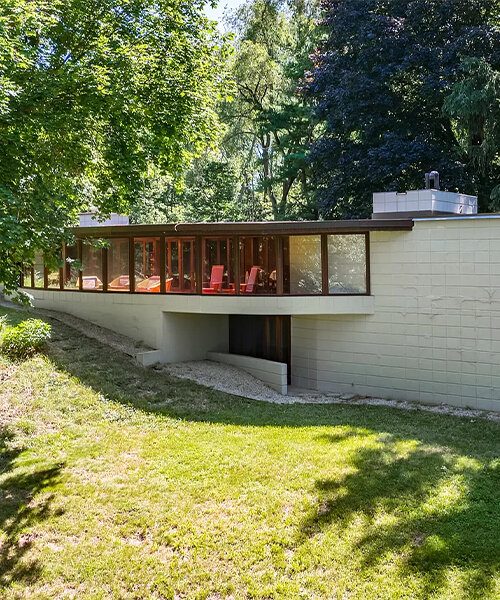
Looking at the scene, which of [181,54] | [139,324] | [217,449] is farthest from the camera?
[139,324]

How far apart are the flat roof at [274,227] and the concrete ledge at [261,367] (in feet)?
9.63

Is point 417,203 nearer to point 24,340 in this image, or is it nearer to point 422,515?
point 422,515

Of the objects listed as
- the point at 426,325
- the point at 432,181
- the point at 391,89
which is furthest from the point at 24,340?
the point at 391,89

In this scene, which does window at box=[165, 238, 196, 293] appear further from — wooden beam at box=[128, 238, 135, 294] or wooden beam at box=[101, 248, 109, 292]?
wooden beam at box=[101, 248, 109, 292]

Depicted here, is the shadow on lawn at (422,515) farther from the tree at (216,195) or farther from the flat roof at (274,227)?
the tree at (216,195)

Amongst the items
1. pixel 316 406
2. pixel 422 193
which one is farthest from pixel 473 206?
pixel 316 406

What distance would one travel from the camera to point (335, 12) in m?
17.6

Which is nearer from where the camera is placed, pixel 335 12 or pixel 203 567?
pixel 203 567

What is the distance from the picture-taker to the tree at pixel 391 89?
621 inches

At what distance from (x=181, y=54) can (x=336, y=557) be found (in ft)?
27.8

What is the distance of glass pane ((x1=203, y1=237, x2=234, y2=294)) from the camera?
11.0 meters

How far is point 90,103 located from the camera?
24.8 feet

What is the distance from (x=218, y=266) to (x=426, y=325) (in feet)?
15.0

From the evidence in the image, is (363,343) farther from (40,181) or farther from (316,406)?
(40,181)
